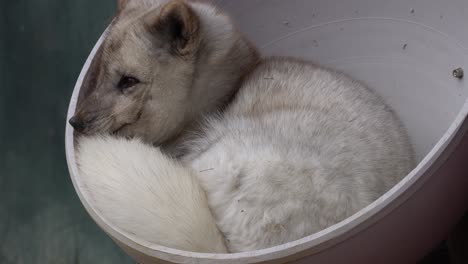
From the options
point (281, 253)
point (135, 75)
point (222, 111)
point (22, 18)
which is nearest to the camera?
point (281, 253)

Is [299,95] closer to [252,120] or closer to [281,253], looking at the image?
[252,120]

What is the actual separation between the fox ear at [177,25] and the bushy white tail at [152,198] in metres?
0.29

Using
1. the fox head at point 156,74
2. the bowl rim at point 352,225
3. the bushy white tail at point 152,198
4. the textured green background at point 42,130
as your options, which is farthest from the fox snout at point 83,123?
the textured green background at point 42,130

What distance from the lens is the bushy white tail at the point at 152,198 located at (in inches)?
44.4

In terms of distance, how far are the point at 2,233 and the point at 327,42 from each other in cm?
133

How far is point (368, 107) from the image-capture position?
150 cm

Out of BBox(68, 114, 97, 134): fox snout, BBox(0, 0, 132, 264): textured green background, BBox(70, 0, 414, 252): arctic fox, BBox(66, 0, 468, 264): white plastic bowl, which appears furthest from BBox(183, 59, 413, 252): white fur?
BBox(0, 0, 132, 264): textured green background

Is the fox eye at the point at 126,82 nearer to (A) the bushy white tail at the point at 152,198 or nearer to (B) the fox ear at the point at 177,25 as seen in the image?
(B) the fox ear at the point at 177,25

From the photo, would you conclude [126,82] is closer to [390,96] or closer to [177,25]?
[177,25]

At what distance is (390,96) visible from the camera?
1851mm

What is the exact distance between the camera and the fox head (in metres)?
1.46

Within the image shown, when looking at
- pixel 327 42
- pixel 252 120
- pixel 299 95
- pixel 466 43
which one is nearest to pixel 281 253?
pixel 252 120

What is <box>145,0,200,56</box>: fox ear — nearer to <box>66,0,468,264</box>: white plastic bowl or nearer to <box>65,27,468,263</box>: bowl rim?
<box>66,0,468,264</box>: white plastic bowl

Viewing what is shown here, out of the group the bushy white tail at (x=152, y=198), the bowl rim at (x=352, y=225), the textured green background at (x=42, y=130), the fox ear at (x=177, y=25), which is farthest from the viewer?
the textured green background at (x=42, y=130)
